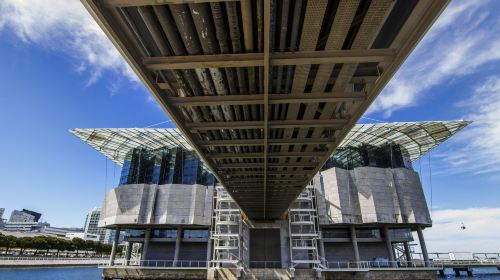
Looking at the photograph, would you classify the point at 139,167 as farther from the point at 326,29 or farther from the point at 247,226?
the point at 326,29

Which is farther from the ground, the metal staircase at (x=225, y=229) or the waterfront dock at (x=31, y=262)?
the metal staircase at (x=225, y=229)

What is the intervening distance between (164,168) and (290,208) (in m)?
19.6

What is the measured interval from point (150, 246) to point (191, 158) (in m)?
14.3

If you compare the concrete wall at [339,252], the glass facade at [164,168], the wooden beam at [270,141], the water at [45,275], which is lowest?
the water at [45,275]

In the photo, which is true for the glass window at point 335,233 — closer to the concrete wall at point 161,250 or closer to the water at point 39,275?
the concrete wall at point 161,250

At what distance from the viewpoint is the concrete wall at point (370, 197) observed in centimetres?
3712

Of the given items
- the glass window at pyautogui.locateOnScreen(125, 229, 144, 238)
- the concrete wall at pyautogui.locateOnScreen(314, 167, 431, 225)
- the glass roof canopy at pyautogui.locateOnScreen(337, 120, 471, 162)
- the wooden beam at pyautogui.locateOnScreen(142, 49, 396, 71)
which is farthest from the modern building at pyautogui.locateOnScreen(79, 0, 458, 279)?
the glass window at pyautogui.locateOnScreen(125, 229, 144, 238)

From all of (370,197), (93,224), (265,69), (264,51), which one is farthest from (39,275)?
(93,224)

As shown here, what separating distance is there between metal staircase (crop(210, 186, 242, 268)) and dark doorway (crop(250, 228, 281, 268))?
84.6 inches

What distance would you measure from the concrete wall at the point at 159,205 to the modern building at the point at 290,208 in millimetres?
131

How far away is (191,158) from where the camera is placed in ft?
141

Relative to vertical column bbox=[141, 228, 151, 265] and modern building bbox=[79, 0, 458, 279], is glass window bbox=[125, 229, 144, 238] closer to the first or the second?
vertical column bbox=[141, 228, 151, 265]

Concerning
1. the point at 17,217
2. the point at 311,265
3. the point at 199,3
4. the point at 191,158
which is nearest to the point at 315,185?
the point at 311,265

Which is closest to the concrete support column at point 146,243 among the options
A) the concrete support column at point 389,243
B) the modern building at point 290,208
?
the modern building at point 290,208
